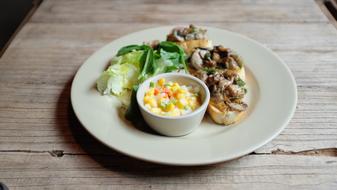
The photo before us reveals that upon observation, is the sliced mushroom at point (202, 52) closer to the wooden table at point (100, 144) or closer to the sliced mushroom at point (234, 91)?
the sliced mushroom at point (234, 91)

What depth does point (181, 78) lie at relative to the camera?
5.56 ft

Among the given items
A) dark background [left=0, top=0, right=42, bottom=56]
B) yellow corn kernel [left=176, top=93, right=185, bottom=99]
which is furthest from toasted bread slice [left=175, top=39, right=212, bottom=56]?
dark background [left=0, top=0, right=42, bottom=56]

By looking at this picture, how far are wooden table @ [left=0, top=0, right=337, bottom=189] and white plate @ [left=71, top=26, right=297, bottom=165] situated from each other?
0.08m

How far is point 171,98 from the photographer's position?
5.16ft

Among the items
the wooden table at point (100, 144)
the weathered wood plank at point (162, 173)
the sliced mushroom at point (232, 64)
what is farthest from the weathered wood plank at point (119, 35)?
the weathered wood plank at point (162, 173)

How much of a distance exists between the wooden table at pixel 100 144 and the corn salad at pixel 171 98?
9.8 inches

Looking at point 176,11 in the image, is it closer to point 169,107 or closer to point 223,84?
point 223,84

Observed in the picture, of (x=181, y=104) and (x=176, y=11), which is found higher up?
(x=181, y=104)

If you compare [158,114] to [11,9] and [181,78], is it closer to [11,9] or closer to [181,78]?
[181,78]

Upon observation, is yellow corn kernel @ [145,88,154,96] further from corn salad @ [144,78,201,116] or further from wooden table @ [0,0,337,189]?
wooden table @ [0,0,337,189]

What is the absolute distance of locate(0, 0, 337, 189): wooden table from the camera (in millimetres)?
1330

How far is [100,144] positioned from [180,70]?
1.94ft

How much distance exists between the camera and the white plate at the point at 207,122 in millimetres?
1321

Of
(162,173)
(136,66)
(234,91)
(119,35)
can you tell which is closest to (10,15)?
(119,35)
